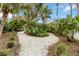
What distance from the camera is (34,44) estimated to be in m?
2.58

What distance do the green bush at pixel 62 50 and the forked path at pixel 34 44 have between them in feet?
0.30

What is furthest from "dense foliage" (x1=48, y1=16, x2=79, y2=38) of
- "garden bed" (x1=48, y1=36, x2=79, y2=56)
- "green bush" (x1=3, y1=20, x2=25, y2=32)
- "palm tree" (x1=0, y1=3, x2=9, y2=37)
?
"palm tree" (x1=0, y1=3, x2=9, y2=37)

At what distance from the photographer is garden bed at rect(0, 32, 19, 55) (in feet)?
8.34

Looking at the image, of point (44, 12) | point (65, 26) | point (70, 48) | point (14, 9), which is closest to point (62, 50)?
point (70, 48)

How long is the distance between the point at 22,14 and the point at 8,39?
38 centimetres

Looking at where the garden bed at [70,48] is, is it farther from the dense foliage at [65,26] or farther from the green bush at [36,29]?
the green bush at [36,29]

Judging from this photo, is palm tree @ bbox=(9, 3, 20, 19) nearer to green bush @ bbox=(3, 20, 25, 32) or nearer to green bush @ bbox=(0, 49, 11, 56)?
green bush @ bbox=(3, 20, 25, 32)

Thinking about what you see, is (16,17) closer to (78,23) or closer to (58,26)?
(58,26)

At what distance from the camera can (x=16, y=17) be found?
8.57ft

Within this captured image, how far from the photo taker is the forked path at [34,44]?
8.39 ft

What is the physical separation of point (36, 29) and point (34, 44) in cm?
20

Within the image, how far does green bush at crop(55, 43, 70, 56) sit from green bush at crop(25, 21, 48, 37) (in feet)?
0.78

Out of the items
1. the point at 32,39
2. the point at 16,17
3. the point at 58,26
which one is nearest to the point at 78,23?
the point at 58,26

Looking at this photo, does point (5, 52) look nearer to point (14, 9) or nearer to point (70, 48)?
point (14, 9)
